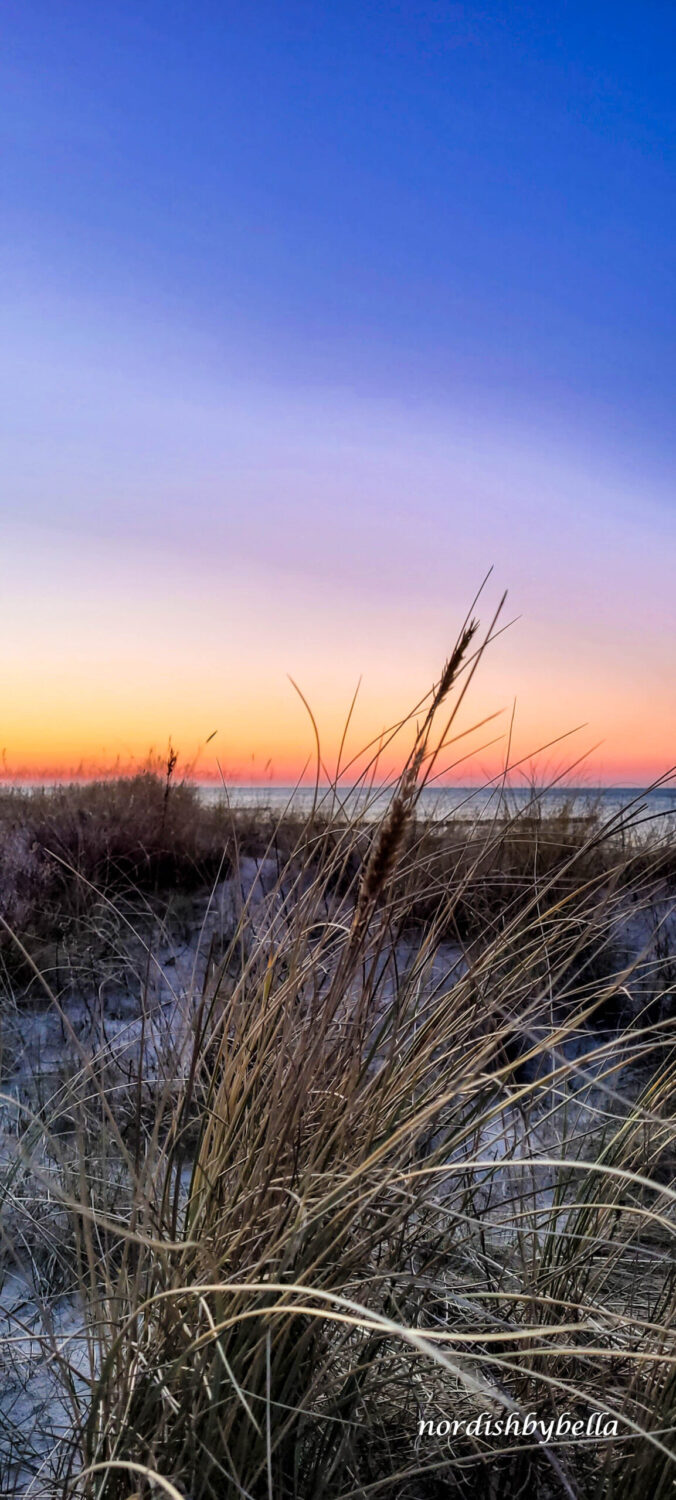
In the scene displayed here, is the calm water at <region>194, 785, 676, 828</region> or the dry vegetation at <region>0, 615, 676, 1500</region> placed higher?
the calm water at <region>194, 785, 676, 828</region>

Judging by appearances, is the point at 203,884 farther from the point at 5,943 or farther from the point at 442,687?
the point at 442,687

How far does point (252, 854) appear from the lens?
584 cm

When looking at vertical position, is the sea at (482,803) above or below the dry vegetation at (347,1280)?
above

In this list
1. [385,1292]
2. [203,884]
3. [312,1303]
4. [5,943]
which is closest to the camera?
[312,1303]

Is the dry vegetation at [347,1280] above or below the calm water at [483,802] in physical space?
below

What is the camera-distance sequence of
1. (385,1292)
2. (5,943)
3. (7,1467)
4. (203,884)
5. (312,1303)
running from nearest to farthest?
(312,1303), (7,1467), (385,1292), (5,943), (203,884)

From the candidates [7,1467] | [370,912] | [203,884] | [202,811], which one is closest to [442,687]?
[370,912]

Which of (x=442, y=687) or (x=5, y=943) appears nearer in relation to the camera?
(x=442, y=687)

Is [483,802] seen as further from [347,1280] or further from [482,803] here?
[347,1280]

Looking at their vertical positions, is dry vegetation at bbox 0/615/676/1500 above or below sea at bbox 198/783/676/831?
below

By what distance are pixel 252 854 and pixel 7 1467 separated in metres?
4.31

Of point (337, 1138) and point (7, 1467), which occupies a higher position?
point (337, 1138)

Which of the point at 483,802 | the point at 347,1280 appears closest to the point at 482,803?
the point at 483,802

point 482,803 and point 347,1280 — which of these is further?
point 482,803
